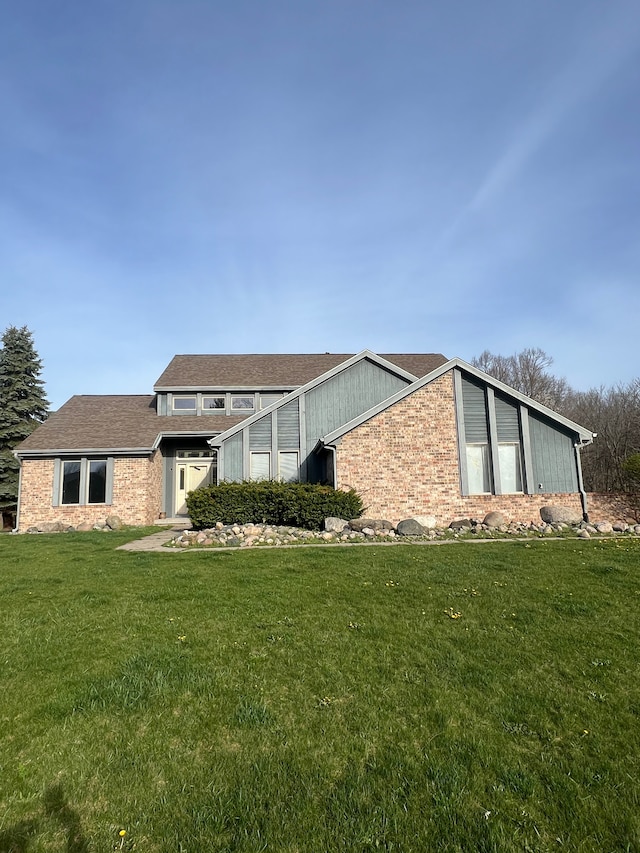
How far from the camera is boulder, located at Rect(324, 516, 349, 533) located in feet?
46.0

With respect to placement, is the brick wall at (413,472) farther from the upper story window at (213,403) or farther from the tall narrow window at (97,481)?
the tall narrow window at (97,481)

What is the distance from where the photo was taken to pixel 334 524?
1413 cm

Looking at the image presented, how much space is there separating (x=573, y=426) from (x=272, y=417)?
11.4 metres

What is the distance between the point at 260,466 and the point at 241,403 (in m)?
5.41

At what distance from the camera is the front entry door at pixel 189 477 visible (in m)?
21.8

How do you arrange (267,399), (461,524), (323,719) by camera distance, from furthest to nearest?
1. (267,399)
2. (461,524)
3. (323,719)

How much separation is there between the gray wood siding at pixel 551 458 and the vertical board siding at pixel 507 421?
20.7 inches

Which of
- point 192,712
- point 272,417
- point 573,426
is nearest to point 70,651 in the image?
point 192,712

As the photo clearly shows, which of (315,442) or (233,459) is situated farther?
(315,442)

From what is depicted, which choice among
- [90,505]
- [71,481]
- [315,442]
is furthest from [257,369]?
[90,505]

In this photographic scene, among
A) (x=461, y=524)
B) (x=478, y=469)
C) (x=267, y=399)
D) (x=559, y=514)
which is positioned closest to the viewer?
(x=461, y=524)

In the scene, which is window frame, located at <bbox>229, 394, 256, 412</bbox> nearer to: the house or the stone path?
the house

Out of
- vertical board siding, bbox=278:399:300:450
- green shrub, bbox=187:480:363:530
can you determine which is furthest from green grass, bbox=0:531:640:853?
vertical board siding, bbox=278:399:300:450

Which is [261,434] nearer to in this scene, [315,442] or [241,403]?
[315,442]
